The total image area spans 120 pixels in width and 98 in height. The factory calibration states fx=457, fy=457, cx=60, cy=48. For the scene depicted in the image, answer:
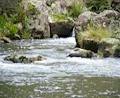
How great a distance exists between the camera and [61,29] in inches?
1228

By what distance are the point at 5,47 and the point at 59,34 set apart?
7.76 meters

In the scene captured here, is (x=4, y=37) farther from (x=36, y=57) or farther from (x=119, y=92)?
(x=119, y=92)

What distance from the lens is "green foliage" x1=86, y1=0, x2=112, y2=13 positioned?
3681 cm

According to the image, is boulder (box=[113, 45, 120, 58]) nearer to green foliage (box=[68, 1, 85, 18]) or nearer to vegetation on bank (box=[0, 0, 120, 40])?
vegetation on bank (box=[0, 0, 120, 40])

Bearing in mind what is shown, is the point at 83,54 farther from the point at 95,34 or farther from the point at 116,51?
the point at 95,34

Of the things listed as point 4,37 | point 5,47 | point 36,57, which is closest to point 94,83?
point 36,57

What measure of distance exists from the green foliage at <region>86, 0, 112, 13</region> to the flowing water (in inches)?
649

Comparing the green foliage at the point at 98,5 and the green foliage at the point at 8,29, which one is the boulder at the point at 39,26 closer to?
the green foliage at the point at 8,29

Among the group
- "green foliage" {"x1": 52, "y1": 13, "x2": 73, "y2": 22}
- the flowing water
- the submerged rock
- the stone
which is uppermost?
the flowing water

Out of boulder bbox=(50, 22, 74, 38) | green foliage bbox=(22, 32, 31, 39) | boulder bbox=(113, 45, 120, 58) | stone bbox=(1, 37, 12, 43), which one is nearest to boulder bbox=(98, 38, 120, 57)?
boulder bbox=(113, 45, 120, 58)

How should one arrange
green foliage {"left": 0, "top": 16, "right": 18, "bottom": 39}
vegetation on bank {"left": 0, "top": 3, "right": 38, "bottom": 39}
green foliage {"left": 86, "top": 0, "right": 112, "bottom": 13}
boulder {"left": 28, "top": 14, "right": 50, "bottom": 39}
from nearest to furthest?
green foliage {"left": 0, "top": 16, "right": 18, "bottom": 39}, vegetation on bank {"left": 0, "top": 3, "right": 38, "bottom": 39}, boulder {"left": 28, "top": 14, "right": 50, "bottom": 39}, green foliage {"left": 86, "top": 0, "right": 112, "bottom": 13}

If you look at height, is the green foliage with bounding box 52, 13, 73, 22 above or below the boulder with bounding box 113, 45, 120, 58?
below

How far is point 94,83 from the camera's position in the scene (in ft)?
44.7

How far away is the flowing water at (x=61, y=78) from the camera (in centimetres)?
1212
